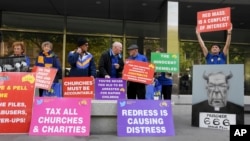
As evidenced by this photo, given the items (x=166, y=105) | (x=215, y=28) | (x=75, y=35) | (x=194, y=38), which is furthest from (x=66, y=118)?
(x=194, y=38)

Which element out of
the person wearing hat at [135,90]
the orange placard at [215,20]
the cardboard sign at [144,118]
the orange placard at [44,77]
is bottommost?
the cardboard sign at [144,118]

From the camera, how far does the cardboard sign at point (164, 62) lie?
391 inches

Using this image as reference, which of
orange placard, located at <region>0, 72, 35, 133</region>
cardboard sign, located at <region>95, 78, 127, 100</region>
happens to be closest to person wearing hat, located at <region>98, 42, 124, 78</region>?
cardboard sign, located at <region>95, 78, 127, 100</region>

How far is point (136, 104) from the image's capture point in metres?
5.88

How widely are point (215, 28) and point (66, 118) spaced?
3822 mm

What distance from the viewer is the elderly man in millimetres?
6390

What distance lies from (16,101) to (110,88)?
7.37ft

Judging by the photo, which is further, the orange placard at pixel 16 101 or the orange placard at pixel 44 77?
the orange placard at pixel 44 77

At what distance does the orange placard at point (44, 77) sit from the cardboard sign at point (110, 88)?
1.01 metres

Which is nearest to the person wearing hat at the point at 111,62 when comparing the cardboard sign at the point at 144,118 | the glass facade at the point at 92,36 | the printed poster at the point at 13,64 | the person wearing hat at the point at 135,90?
the person wearing hat at the point at 135,90

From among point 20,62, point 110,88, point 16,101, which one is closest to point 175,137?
point 110,88

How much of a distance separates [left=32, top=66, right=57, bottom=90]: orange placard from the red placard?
5.06 feet

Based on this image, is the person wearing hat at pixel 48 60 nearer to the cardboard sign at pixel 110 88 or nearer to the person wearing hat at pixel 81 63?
the person wearing hat at pixel 81 63

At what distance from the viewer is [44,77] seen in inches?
266
